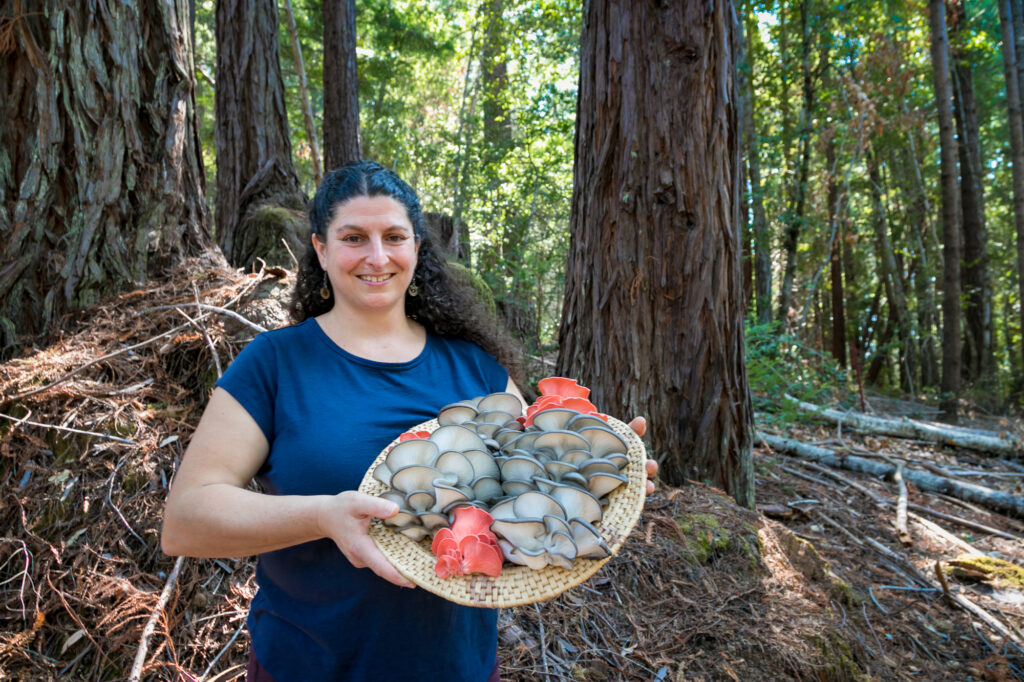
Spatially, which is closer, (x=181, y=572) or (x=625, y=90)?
(x=181, y=572)

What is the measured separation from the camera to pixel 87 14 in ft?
12.0

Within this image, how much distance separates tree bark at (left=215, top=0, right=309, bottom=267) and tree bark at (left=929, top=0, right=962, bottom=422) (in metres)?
9.81

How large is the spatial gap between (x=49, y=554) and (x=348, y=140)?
22.0 ft

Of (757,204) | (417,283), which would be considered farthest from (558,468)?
(757,204)

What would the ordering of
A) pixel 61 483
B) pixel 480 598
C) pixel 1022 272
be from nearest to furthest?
pixel 480 598 < pixel 61 483 < pixel 1022 272

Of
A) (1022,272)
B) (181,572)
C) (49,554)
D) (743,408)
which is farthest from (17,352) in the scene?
(1022,272)

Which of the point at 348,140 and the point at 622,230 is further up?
the point at 348,140

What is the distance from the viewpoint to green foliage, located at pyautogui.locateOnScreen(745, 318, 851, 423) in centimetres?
655

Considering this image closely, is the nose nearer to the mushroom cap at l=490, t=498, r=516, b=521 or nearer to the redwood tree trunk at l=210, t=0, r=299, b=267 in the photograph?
the mushroom cap at l=490, t=498, r=516, b=521

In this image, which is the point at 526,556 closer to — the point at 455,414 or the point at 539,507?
the point at 539,507

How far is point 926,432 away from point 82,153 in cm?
861

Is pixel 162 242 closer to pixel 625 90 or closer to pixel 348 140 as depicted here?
pixel 625 90

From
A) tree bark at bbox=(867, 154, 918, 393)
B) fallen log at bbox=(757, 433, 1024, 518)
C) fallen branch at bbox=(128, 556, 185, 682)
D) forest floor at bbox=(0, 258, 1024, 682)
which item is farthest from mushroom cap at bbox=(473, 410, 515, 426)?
tree bark at bbox=(867, 154, 918, 393)

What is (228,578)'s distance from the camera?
9.52 ft
